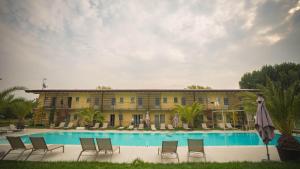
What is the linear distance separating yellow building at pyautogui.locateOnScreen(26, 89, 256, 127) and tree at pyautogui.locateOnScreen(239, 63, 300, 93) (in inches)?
446

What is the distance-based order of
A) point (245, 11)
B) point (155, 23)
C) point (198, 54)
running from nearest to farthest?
point (245, 11)
point (155, 23)
point (198, 54)

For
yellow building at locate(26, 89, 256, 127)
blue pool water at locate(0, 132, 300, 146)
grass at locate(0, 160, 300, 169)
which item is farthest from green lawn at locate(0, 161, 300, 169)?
yellow building at locate(26, 89, 256, 127)

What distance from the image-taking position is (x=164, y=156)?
21.6 feet

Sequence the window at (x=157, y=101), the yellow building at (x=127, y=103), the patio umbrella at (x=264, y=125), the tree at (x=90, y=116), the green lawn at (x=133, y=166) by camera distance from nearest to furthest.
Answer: the green lawn at (x=133, y=166) < the patio umbrella at (x=264, y=125) < the tree at (x=90, y=116) < the yellow building at (x=127, y=103) < the window at (x=157, y=101)

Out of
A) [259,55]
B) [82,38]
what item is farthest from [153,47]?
[259,55]

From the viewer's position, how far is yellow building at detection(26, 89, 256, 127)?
24.0 m

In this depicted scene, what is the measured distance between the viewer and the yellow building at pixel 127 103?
24000 millimetres

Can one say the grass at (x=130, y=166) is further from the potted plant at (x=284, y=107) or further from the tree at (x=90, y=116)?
the tree at (x=90, y=116)

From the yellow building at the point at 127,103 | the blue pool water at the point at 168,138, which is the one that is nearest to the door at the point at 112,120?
the yellow building at the point at 127,103

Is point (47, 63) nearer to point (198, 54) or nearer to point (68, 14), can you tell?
point (68, 14)

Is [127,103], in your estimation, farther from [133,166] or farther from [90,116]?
[133,166]

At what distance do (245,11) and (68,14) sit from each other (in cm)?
1132

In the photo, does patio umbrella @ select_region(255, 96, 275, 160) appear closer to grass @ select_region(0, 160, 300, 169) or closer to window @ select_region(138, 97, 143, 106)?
grass @ select_region(0, 160, 300, 169)

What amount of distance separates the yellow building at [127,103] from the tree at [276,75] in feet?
37.2
